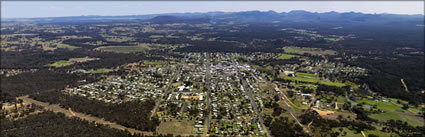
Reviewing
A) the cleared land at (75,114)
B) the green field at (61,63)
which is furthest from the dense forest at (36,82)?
the green field at (61,63)

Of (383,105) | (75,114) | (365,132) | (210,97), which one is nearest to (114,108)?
(75,114)

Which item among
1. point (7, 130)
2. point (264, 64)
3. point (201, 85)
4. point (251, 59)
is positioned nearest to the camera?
point (7, 130)

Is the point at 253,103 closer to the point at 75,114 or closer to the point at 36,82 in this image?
the point at 75,114

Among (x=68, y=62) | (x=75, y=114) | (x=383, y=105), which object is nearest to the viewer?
(x=75, y=114)

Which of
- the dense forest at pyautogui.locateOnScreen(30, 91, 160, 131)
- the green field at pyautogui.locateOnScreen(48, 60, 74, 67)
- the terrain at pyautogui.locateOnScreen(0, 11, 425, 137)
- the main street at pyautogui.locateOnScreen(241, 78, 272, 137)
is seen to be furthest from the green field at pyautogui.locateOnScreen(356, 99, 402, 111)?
the green field at pyautogui.locateOnScreen(48, 60, 74, 67)

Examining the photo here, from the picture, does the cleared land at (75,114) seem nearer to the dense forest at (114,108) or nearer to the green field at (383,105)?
the dense forest at (114,108)

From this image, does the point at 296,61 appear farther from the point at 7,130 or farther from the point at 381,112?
the point at 7,130

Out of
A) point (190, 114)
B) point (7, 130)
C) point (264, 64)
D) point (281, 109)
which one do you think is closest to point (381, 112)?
point (281, 109)

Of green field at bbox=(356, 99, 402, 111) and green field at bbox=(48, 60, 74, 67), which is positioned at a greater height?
green field at bbox=(48, 60, 74, 67)

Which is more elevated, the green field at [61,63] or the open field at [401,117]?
the green field at [61,63]

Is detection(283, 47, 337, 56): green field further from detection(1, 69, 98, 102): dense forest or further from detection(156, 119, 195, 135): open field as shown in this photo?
detection(1, 69, 98, 102): dense forest

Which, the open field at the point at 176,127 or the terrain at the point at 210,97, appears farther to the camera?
the terrain at the point at 210,97
